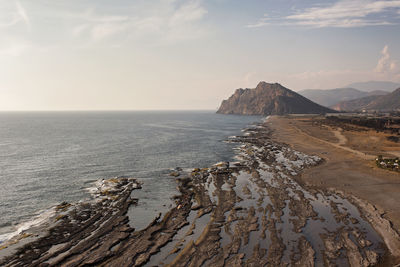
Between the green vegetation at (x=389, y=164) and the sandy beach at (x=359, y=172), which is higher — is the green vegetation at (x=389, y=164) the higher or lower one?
the higher one

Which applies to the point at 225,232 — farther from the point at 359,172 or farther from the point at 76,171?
the point at 76,171

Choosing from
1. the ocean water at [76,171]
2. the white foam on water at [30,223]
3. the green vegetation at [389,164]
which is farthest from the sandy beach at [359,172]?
the white foam on water at [30,223]

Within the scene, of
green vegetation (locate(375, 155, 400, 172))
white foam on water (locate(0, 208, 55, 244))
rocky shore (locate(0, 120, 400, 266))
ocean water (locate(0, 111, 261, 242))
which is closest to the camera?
rocky shore (locate(0, 120, 400, 266))

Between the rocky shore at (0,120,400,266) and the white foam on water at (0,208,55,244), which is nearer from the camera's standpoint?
the rocky shore at (0,120,400,266)

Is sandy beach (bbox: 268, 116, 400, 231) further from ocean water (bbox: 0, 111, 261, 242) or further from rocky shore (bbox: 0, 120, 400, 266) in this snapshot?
ocean water (bbox: 0, 111, 261, 242)

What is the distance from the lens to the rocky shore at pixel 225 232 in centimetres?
2419

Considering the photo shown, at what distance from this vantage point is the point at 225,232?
1162 inches

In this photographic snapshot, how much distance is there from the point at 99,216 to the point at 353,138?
102 meters

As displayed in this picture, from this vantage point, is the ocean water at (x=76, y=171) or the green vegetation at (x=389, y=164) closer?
the ocean water at (x=76, y=171)

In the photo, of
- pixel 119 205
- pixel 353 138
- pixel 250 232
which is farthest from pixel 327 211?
pixel 353 138

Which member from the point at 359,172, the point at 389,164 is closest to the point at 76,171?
the point at 359,172

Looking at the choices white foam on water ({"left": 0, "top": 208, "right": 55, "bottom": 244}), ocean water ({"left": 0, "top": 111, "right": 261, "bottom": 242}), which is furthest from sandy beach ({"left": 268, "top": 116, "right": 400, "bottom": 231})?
white foam on water ({"left": 0, "top": 208, "right": 55, "bottom": 244})

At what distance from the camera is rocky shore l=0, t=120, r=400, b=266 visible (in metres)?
24.2

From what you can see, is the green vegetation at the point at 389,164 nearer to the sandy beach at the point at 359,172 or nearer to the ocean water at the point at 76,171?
the sandy beach at the point at 359,172
